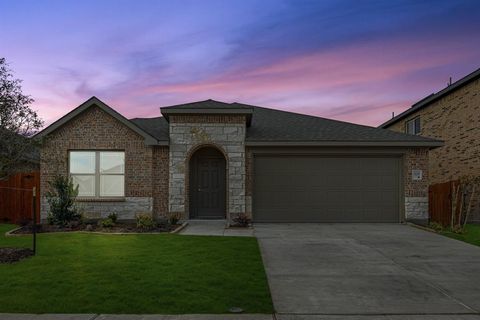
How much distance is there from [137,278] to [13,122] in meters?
4.89

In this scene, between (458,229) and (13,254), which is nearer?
(13,254)

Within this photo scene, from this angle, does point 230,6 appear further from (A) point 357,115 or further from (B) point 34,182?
(A) point 357,115

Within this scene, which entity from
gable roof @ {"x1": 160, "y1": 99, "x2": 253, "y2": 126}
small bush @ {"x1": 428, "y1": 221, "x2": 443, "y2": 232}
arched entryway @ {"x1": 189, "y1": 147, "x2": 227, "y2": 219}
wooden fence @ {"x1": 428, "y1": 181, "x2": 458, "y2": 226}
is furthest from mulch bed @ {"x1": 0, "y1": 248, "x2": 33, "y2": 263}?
wooden fence @ {"x1": 428, "y1": 181, "x2": 458, "y2": 226}

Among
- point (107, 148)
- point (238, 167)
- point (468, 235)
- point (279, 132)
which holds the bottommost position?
point (468, 235)

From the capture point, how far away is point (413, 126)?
85.1 ft

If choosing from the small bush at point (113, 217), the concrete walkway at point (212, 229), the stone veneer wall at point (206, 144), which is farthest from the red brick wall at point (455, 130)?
the small bush at point (113, 217)

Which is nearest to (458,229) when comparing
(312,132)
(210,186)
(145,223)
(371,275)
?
(312,132)

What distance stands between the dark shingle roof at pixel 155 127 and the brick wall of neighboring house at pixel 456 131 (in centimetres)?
1350

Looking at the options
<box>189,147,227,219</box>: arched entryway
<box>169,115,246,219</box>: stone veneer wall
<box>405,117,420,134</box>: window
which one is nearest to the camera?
<box>169,115,246,219</box>: stone veneer wall

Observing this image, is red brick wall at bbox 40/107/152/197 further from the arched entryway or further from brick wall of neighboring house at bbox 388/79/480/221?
brick wall of neighboring house at bbox 388/79/480/221

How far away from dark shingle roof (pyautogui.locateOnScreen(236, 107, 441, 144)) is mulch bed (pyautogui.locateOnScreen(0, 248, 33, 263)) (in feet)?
28.8

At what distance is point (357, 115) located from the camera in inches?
1177

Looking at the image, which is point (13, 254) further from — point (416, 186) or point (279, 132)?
point (416, 186)

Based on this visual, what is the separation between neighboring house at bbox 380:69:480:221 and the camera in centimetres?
1875
